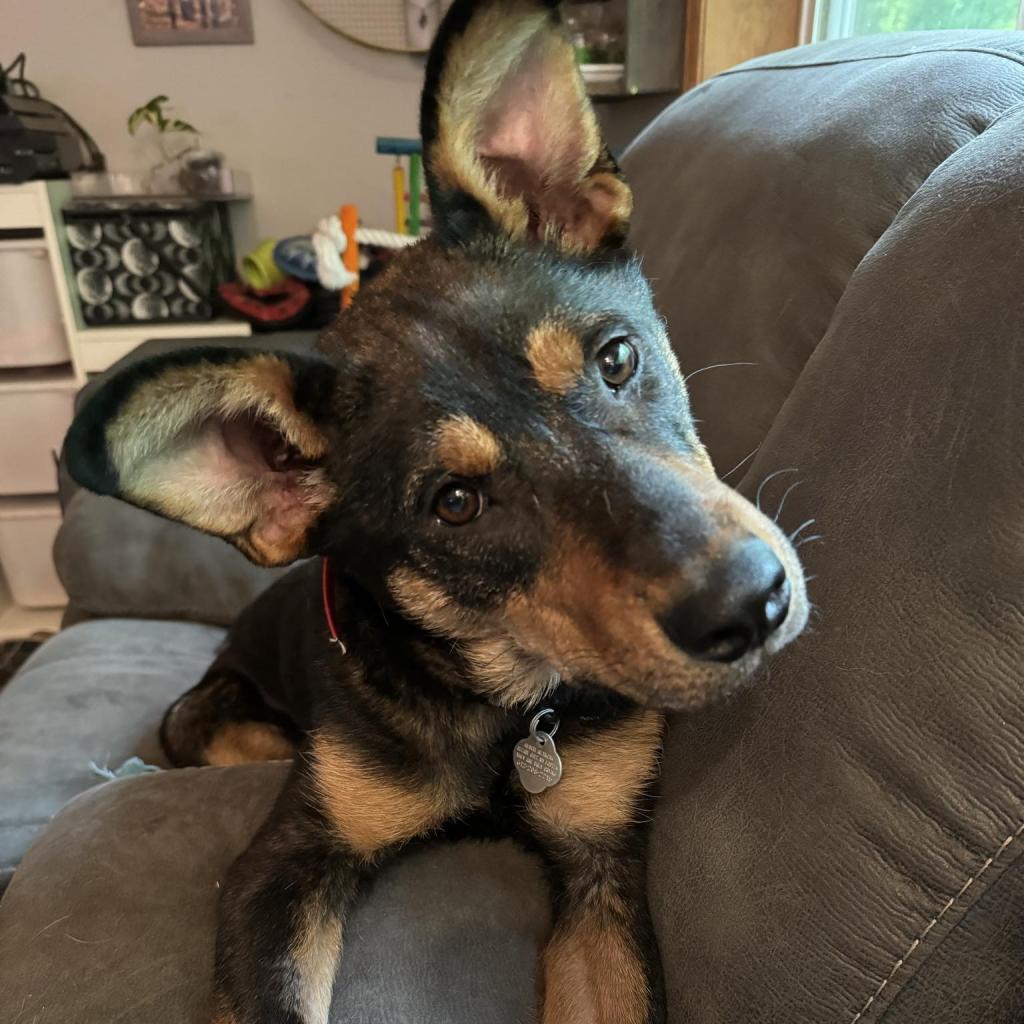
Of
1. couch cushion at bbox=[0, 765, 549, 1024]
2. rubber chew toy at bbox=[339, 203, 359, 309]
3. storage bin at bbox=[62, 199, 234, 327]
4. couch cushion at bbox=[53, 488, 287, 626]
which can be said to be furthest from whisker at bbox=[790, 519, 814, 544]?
storage bin at bbox=[62, 199, 234, 327]

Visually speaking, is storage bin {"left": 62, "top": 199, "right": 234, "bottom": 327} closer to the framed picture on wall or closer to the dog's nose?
the framed picture on wall

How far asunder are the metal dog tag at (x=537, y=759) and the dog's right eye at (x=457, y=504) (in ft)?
1.16

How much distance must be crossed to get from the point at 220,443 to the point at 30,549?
11.3ft

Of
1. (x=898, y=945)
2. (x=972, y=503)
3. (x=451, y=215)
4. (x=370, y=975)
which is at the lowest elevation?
(x=370, y=975)

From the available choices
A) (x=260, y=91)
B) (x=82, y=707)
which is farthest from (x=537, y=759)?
(x=260, y=91)

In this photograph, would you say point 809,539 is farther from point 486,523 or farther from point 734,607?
point 486,523

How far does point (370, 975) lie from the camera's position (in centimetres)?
110

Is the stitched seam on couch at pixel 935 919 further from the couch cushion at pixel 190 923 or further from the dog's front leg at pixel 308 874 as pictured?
the dog's front leg at pixel 308 874

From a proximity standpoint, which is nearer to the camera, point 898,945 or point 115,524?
point 898,945

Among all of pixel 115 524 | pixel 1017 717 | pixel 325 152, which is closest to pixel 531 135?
pixel 1017 717

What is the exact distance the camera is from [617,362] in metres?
1.11

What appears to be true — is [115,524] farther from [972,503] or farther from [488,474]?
[972,503]

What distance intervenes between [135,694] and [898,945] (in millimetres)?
1649

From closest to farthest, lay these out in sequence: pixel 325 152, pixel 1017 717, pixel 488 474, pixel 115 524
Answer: pixel 1017 717 → pixel 488 474 → pixel 115 524 → pixel 325 152
